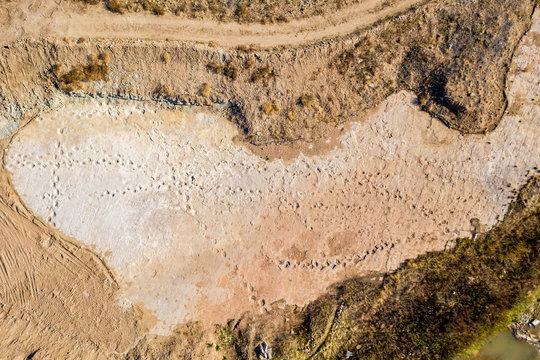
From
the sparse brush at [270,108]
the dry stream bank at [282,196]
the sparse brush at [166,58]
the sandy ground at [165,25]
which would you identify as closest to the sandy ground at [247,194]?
the dry stream bank at [282,196]

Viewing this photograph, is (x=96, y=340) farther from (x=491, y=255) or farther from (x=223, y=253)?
(x=491, y=255)

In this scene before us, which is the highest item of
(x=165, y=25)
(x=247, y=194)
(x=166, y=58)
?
(x=165, y=25)

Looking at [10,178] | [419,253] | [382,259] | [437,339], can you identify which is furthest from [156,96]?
[437,339]

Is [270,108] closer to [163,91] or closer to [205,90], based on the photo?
[205,90]

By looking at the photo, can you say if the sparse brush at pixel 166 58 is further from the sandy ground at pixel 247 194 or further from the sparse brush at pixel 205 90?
the sandy ground at pixel 247 194

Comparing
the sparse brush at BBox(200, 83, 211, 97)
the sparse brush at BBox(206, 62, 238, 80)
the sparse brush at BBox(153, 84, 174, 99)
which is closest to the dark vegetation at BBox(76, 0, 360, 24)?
the sparse brush at BBox(206, 62, 238, 80)

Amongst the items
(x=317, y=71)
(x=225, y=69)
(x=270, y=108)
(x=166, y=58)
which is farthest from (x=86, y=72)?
(x=317, y=71)

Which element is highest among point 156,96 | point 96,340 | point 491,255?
Result: point 156,96

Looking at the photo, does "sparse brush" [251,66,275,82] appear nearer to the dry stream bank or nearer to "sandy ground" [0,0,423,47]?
the dry stream bank
